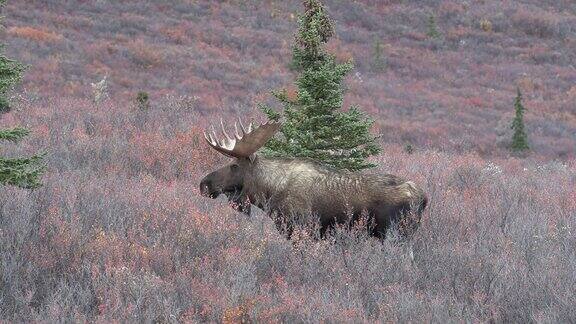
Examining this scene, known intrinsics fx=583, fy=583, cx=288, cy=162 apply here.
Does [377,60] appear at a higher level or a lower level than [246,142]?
lower

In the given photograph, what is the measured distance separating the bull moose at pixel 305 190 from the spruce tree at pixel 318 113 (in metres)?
1.60

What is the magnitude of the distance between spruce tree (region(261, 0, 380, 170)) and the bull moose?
1.60m

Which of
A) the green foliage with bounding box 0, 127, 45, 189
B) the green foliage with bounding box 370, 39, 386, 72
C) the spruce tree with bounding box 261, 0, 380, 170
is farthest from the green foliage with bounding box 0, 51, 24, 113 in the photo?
the green foliage with bounding box 370, 39, 386, 72

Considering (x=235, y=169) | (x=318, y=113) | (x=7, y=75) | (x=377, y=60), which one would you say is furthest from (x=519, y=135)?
(x=7, y=75)

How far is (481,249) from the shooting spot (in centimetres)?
578

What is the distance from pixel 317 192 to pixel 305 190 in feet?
0.40

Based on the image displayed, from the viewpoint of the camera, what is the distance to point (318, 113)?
25.3ft

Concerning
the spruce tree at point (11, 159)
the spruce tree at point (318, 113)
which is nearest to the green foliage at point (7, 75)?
the spruce tree at point (11, 159)

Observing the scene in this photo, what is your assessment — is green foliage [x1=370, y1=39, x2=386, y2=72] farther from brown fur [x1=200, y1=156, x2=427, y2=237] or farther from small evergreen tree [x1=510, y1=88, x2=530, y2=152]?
brown fur [x1=200, y1=156, x2=427, y2=237]

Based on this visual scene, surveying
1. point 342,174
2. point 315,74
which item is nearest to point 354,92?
point 315,74

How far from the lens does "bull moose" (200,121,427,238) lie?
5.64 meters

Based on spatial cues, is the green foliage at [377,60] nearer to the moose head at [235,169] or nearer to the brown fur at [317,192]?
the brown fur at [317,192]

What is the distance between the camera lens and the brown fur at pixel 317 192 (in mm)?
5652

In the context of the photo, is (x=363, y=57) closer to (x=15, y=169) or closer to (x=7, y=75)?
(x=7, y=75)
